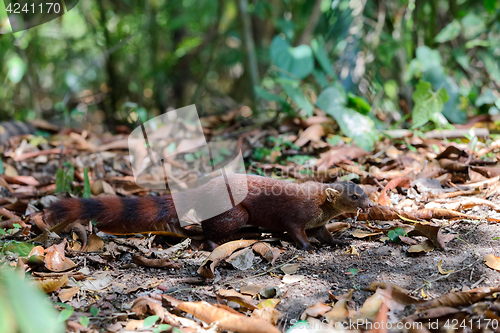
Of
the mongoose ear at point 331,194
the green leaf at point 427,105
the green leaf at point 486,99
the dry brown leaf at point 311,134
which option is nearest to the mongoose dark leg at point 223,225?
the mongoose ear at point 331,194

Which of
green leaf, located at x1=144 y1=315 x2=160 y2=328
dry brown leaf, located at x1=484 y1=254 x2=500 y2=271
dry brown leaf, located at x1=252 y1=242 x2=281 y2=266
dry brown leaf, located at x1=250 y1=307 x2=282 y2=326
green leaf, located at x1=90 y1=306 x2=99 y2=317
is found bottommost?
dry brown leaf, located at x1=484 y1=254 x2=500 y2=271

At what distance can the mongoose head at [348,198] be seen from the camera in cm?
291

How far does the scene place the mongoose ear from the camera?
9.75 feet

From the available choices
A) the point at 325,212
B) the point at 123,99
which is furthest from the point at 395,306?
the point at 123,99

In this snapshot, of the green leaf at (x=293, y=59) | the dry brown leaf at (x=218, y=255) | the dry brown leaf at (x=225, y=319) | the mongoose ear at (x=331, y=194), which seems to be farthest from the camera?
the green leaf at (x=293, y=59)

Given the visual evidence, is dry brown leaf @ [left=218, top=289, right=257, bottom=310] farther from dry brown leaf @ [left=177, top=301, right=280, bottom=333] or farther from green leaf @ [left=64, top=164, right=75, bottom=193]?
green leaf @ [left=64, top=164, right=75, bottom=193]

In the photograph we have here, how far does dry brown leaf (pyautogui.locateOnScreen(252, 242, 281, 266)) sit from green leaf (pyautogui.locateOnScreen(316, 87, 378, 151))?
1820mm

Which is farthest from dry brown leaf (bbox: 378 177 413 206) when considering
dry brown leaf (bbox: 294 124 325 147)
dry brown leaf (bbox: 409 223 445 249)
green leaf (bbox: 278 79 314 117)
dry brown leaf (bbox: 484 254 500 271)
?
green leaf (bbox: 278 79 314 117)

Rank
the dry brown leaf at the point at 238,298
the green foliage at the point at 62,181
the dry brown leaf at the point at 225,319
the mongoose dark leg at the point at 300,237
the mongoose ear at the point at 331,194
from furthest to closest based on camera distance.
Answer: the green foliage at the point at 62,181 < the mongoose ear at the point at 331,194 < the mongoose dark leg at the point at 300,237 < the dry brown leaf at the point at 238,298 < the dry brown leaf at the point at 225,319

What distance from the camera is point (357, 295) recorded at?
214 cm

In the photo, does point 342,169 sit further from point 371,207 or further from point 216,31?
point 216,31

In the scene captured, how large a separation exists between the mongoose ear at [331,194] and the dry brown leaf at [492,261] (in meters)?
0.98

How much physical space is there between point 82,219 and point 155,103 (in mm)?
5447

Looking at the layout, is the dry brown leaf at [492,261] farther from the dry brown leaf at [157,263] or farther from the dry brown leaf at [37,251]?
the dry brown leaf at [37,251]
